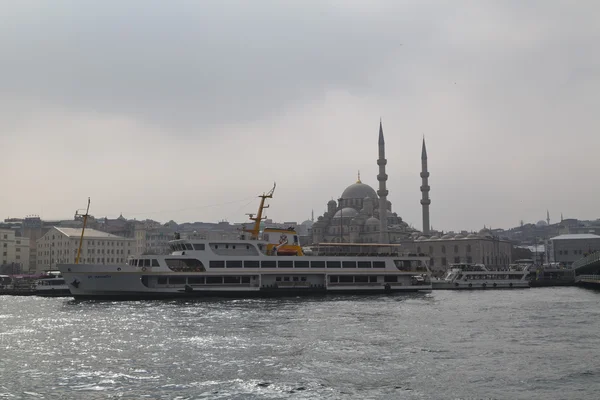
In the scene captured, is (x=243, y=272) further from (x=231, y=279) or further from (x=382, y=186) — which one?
(x=382, y=186)

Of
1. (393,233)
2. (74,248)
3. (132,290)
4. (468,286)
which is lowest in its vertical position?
(468,286)

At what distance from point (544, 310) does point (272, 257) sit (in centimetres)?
2096

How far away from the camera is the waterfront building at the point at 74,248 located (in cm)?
10144

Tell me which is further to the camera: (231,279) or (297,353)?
(231,279)

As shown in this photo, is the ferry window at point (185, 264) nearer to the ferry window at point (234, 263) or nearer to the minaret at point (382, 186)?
the ferry window at point (234, 263)

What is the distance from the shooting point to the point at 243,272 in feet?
160

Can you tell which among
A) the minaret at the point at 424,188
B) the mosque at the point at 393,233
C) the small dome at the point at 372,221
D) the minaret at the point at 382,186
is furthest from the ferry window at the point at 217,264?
the small dome at the point at 372,221

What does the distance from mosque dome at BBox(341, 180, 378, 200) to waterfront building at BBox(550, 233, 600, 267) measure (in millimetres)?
41194

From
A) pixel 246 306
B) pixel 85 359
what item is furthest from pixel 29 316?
pixel 85 359

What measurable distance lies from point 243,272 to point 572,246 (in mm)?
104820

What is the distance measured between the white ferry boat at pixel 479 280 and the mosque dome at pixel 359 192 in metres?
63.9

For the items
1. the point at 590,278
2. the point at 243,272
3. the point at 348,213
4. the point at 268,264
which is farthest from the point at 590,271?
the point at 243,272

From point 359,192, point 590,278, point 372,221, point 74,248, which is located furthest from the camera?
point 359,192

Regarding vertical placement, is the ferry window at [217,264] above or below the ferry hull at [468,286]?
above
